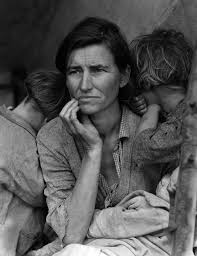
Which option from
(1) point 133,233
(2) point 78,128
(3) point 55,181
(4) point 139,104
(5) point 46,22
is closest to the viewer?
(1) point 133,233

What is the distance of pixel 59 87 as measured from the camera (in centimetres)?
317

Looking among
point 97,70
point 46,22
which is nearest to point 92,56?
point 97,70

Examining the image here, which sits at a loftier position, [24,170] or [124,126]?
[124,126]

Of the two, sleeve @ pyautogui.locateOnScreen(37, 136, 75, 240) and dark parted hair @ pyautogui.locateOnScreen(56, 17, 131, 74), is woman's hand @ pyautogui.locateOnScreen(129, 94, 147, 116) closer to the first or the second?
dark parted hair @ pyautogui.locateOnScreen(56, 17, 131, 74)

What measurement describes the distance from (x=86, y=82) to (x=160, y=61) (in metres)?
0.30

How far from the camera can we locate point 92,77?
9.58 ft

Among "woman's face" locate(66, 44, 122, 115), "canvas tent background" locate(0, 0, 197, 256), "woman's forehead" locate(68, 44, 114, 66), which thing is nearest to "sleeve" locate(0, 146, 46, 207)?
"woman's face" locate(66, 44, 122, 115)

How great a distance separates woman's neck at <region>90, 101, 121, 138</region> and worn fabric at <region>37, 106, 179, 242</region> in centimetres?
3

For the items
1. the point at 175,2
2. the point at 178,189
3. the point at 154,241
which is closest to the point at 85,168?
the point at 154,241

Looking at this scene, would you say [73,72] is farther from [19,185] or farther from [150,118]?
[19,185]

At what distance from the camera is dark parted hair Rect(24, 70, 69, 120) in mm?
3148

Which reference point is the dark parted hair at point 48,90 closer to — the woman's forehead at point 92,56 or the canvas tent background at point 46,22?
the woman's forehead at point 92,56

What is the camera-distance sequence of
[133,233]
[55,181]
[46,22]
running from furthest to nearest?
[46,22]
[55,181]
[133,233]

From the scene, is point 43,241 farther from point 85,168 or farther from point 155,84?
point 155,84
